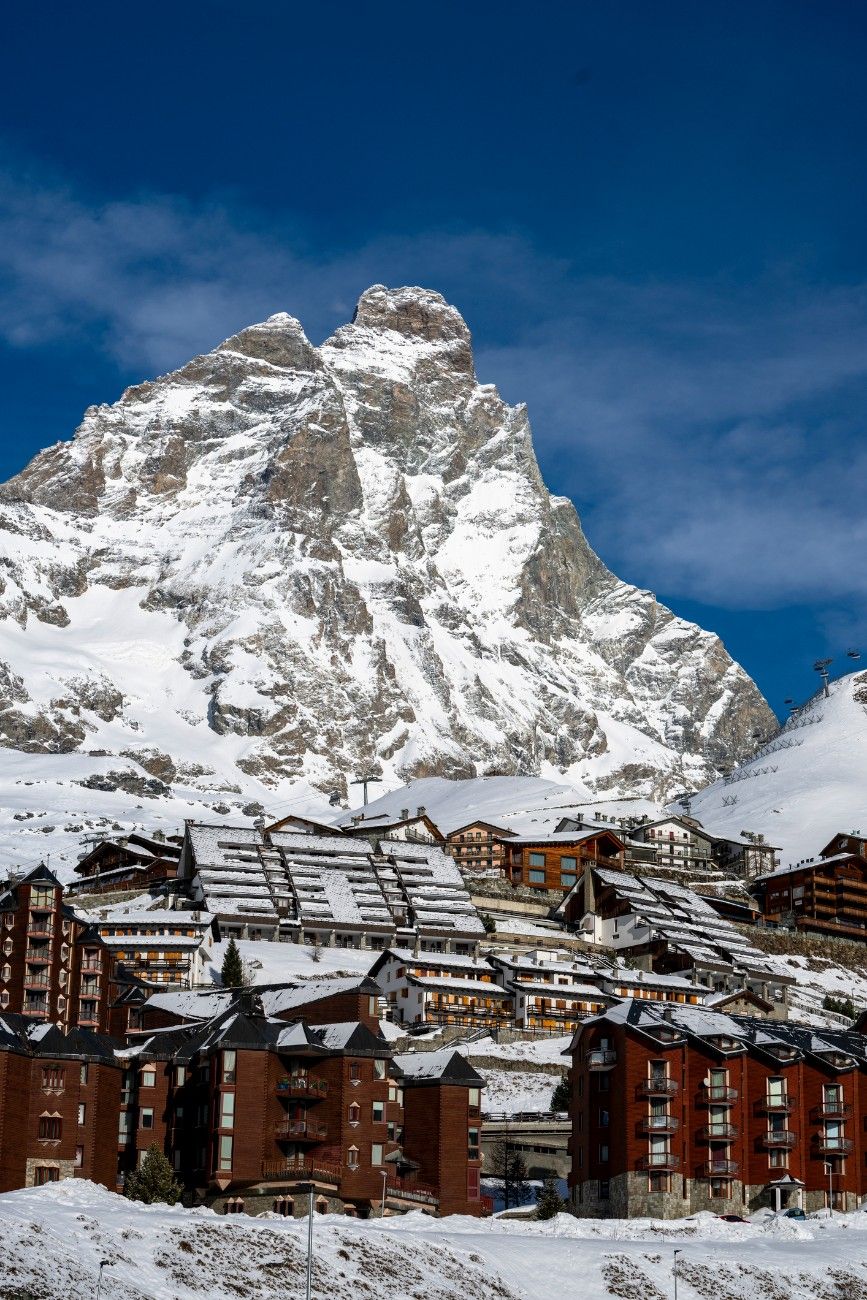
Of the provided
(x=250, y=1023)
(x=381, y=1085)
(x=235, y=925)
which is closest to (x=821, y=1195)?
(x=381, y=1085)

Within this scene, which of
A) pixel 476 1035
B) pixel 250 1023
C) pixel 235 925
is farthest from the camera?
pixel 235 925

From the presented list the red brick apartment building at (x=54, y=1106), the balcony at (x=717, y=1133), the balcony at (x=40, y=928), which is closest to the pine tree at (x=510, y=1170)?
the balcony at (x=717, y=1133)

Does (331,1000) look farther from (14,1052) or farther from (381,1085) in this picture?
(14,1052)

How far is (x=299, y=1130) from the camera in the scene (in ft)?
274

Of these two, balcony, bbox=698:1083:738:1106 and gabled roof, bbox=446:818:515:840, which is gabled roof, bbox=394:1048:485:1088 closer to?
balcony, bbox=698:1083:738:1106

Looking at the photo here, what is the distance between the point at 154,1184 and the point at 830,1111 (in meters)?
33.1

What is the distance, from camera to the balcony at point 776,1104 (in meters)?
92.8

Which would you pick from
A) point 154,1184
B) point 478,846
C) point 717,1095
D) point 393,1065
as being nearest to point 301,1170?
point 154,1184

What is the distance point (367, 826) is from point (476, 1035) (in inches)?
2712

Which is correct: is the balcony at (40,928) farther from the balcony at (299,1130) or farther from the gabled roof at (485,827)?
the gabled roof at (485,827)

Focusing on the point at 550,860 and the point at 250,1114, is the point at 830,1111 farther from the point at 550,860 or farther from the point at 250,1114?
the point at 550,860

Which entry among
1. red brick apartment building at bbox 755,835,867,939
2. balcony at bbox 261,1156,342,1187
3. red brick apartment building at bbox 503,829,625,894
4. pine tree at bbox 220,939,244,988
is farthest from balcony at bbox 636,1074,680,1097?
red brick apartment building at bbox 755,835,867,939

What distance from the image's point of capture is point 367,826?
18600 cm

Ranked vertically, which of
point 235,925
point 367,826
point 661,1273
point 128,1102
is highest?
point 367,826
